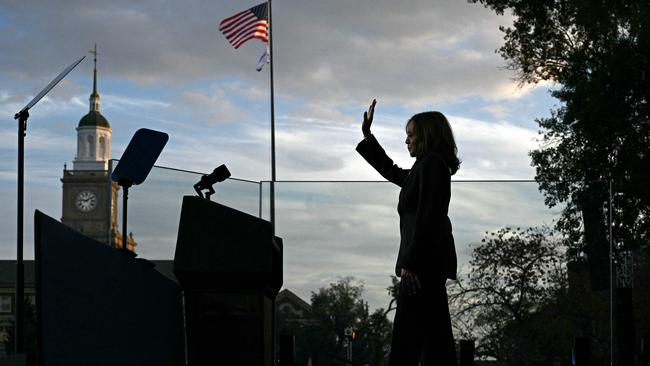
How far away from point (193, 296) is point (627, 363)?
3.15m

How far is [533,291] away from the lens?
365 inches

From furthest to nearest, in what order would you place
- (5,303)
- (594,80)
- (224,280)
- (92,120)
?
(92,120)
(5,303)
(594,80)
(224,280)

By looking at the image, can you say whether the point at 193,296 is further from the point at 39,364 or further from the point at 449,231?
the point at 449,231

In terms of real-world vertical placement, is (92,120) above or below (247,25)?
above

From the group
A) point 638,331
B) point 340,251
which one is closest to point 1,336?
point 638,331

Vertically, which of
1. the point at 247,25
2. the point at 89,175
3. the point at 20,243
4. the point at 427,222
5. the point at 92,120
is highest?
the point at 92,120

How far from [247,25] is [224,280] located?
884 inches

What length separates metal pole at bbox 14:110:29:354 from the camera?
735cm

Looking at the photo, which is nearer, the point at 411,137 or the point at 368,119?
the point at 411,137

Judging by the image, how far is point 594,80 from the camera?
1596cm

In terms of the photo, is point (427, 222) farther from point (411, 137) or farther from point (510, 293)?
point (510, 293)

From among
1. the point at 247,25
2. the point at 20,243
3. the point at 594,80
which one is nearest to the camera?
the point at 20,243

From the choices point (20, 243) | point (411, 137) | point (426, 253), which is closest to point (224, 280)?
point (426, 253)

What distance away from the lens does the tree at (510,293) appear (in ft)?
29.3
